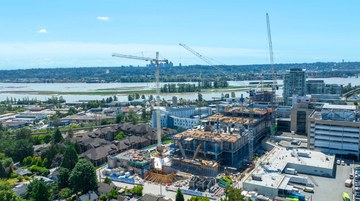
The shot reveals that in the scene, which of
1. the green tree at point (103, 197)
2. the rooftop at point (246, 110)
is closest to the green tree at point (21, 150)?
the green tree at point (103, 197)

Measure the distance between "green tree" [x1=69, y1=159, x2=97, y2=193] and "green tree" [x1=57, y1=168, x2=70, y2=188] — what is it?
123 cm

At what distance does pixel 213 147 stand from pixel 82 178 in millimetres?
13107

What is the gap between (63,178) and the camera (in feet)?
79.0

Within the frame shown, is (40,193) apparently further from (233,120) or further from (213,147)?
(233,120)

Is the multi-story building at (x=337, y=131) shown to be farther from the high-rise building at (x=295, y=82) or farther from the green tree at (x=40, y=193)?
the high-rise building at (x=295, y=82)

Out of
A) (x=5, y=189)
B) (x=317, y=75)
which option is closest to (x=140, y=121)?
(x=5, y=189)

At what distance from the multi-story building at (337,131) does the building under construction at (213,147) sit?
6871 mm

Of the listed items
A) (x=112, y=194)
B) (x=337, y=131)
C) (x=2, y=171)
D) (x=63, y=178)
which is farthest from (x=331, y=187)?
(x=2, y=171)

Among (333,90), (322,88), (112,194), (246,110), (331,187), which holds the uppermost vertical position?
(322,88)

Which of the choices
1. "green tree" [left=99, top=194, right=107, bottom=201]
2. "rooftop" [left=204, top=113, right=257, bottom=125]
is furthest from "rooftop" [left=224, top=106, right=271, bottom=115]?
"green tree" [left=99, top=194, right=107, bottom=201]

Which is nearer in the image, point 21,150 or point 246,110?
point 21,150

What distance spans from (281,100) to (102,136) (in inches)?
1579

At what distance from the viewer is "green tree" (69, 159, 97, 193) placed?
22.8m

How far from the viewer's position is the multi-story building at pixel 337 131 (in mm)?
30712
